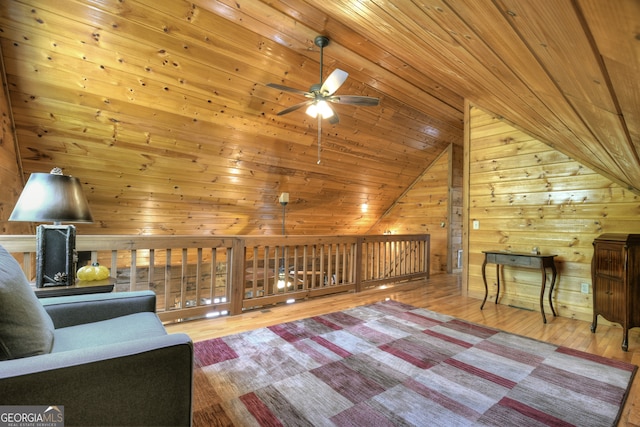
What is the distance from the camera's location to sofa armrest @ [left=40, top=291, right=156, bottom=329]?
1630 mm

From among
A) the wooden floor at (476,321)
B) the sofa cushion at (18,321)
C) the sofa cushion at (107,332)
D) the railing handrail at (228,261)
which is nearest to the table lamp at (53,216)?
the railing handrail at (228,261)

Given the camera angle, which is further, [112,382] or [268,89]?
[268,89]

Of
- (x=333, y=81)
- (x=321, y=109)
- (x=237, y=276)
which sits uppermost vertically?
(x=333, y=81)

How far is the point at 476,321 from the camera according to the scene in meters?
3.24

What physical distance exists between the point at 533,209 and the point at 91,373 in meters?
4.49

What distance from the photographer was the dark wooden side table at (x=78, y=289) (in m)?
1.86

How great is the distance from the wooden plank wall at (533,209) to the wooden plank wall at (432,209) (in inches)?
Answer: 87.5

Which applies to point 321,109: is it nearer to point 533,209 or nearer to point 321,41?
point 321,41

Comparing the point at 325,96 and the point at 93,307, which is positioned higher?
the point at 325,96

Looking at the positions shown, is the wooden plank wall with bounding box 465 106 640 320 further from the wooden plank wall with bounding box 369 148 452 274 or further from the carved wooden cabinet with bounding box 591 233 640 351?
the wooden plank wall with bounding box 369 148 452 274

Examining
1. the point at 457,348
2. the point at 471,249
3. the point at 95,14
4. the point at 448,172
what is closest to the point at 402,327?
the point at 457,348

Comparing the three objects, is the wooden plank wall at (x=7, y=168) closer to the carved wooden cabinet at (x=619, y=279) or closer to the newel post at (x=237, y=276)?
the newel post at (x=237, y=276)

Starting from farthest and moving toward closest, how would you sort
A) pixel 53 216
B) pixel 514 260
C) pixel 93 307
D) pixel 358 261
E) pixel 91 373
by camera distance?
pixel 358 261 → pixel 514 260 → pixel 53 216 → pixel 93 307 → pixel 91 373

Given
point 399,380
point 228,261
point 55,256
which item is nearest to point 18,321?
point 55,256
